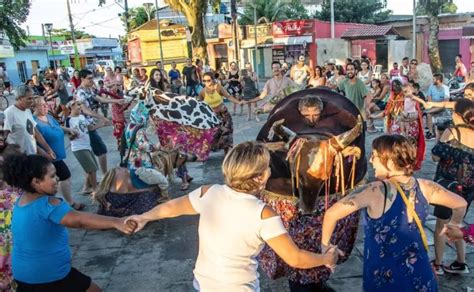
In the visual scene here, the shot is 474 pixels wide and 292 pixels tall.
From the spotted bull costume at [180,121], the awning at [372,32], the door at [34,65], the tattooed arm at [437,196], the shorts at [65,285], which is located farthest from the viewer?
the door at [34,65]

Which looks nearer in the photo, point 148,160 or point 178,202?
point 178,202

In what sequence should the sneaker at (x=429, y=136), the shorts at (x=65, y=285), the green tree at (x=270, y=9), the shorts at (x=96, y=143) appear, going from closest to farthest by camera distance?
1. the shorts at (x=65, y=285)
2. the shorts at (x=96, y=143)
3. the sneaker at (x=429, y=136)
4. the green tree at (x=270, y=9)

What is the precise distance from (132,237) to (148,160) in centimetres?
94

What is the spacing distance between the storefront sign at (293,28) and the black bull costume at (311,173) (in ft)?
86.7

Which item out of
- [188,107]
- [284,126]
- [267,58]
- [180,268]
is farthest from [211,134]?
[267,58]

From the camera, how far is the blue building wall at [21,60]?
3608cm

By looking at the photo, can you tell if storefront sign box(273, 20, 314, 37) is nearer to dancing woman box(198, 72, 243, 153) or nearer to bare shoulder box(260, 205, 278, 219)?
dancing woman box(198, 72, 243, 153)

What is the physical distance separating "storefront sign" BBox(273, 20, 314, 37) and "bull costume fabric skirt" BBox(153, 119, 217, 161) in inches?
926

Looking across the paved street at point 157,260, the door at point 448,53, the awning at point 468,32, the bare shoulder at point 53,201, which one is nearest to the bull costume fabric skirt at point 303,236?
the paved street at point 157,260

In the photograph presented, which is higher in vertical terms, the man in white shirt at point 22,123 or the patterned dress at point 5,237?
the man in white shirt at point 22,123

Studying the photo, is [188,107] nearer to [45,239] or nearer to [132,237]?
[132,237]

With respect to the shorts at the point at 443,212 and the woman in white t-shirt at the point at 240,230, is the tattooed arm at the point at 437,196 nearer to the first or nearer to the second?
the woman in white t-shirt at the point at 240,230

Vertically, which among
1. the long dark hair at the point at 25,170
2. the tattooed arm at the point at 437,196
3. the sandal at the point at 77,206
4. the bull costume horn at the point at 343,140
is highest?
the long dark hair at the point at 25,170

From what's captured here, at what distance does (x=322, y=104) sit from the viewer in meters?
3.61
